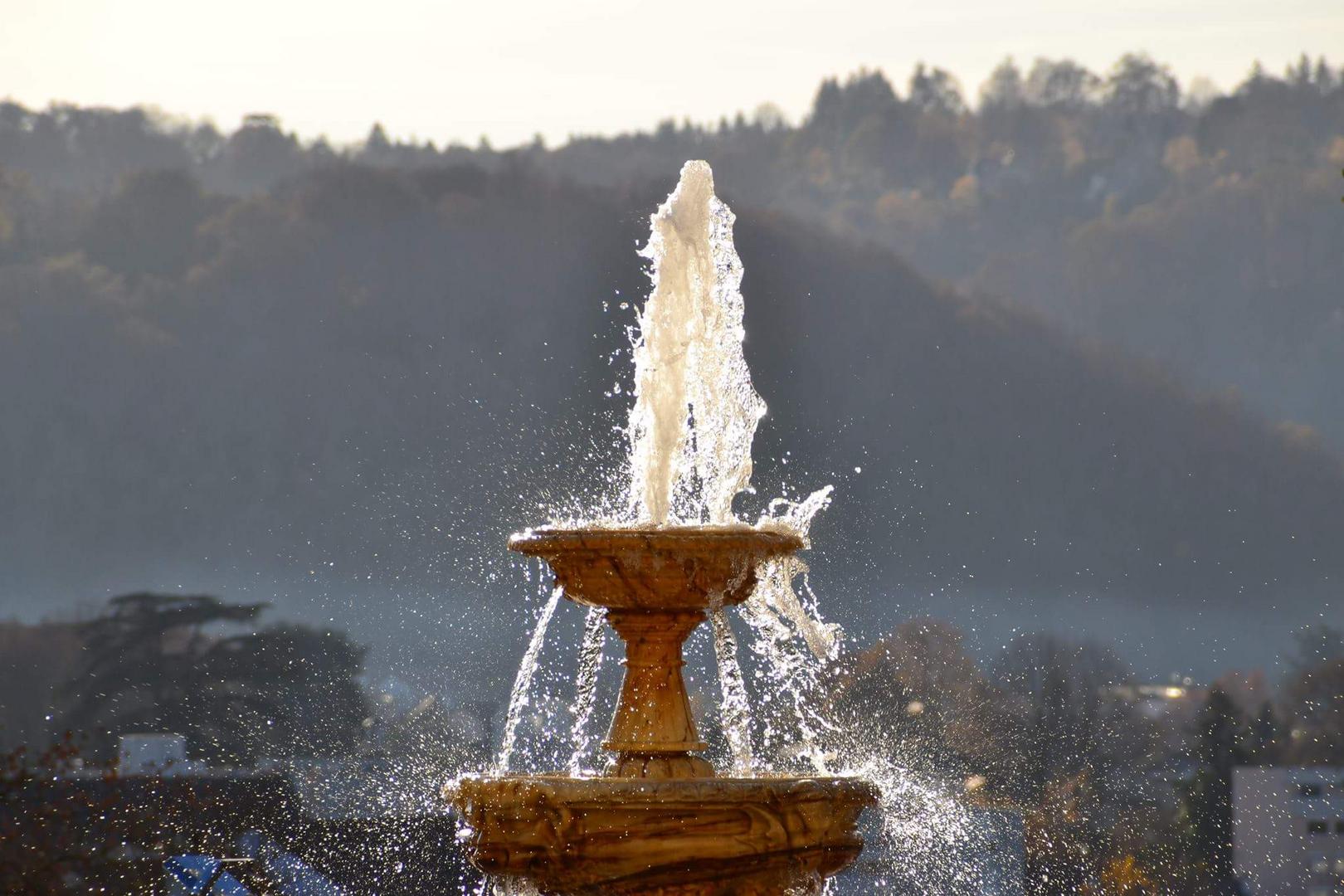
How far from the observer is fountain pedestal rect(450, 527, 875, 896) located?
7.66 metres

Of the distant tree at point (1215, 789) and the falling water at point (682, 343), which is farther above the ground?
the falling water at point (682, 343)

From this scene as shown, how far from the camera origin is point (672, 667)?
8.73m

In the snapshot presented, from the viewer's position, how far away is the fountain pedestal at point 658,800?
25.1ft

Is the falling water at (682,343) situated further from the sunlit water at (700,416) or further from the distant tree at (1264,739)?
the distant tree at (1264,739)

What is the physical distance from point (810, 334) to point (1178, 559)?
8.14m

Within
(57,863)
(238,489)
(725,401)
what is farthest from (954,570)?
(725,401)

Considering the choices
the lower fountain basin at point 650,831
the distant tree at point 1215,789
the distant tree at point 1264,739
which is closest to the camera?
the lower fountain basin at point 650,831

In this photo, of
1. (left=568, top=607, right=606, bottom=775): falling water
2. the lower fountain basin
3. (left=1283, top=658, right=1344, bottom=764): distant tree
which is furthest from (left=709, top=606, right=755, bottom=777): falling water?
(left=1283, top=658, right=1344, bottom=764): distant tree

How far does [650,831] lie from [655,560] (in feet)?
4.15

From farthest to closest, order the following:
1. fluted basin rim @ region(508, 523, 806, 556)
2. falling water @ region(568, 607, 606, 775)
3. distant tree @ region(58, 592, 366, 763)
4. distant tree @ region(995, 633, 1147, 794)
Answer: distant tree @ region(995, 633, 1147, 794)
distant tree @ region(58, 592, 366, 763)
falling water @ region(568, 607, 606, 775)
fluted basin rim @ region(508, 523, 806, 556)

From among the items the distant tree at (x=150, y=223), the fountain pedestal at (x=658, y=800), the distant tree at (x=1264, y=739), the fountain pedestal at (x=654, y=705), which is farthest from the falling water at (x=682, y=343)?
the distant tree at (x=150, y=223)

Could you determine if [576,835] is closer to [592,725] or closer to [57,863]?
[57,863]

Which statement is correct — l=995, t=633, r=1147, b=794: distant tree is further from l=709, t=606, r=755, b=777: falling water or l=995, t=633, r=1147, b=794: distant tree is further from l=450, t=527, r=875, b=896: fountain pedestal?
l=450, t=527, r=875, b=896: fountain pedestal

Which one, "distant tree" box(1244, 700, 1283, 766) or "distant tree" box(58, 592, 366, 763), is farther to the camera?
"distant tree" box(1244, 700, 1283, 766)
